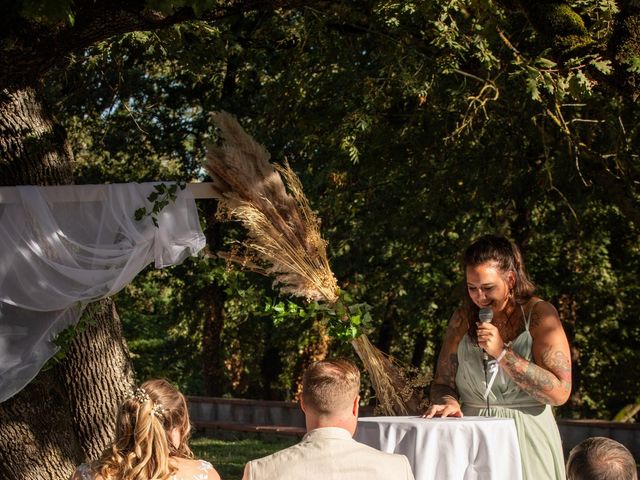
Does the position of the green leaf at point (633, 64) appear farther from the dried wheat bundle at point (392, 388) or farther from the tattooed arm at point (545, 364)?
the dried wheat bundle at point (392, 388)

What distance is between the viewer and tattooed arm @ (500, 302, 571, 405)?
4191 mm

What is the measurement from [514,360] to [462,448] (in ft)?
1.48

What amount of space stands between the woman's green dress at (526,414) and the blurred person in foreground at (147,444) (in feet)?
4.81

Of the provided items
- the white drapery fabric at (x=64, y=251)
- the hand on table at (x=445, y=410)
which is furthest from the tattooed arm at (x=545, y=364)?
the white drapery fabric at (x=64, y=251)

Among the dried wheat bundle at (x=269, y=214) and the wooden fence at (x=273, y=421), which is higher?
the dried wheat bundle at (x=269, y=214)

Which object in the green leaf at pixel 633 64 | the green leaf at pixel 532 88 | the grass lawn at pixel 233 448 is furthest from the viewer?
the grass lawn at pixel 233 448

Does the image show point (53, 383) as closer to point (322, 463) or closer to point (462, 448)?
point (462, 448)

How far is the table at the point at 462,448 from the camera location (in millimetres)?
4035

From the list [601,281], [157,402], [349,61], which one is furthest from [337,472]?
[601,281]

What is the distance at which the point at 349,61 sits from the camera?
10594mm

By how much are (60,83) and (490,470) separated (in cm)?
981

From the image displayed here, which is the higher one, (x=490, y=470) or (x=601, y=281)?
(x=601, y=281)

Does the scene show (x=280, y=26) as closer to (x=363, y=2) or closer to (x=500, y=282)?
(x=363, y=2)

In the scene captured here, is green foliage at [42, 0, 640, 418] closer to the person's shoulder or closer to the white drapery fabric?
the white drapery fabric
